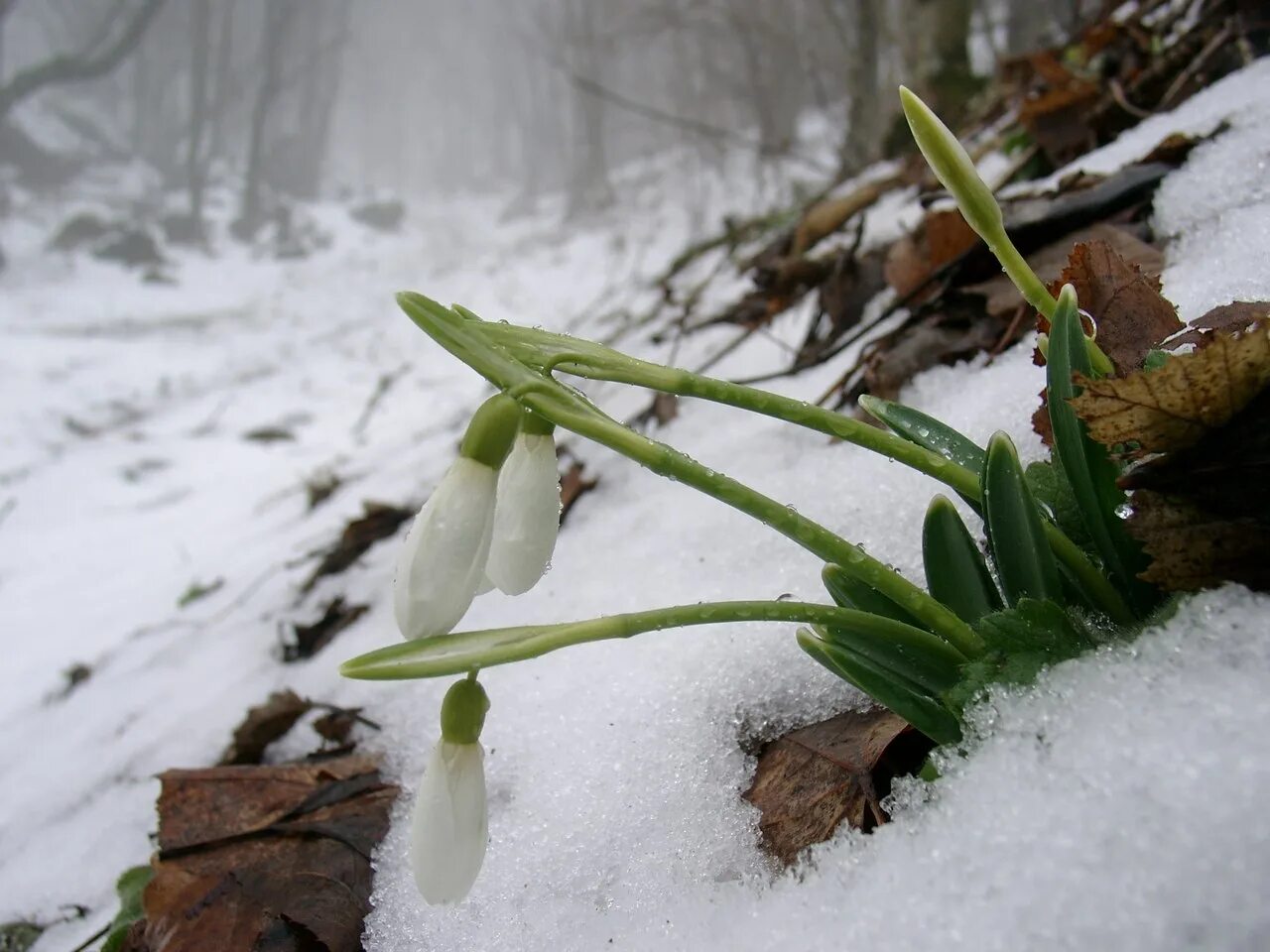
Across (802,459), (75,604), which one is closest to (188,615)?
(75,604)

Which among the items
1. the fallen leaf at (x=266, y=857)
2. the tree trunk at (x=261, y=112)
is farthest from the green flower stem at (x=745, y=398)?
the tree trunk at (x=261, y=112)

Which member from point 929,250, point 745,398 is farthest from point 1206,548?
point 929,250

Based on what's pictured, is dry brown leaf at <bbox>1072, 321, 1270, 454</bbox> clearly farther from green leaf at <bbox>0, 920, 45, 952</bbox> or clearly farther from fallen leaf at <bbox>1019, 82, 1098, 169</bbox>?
fallen leaf at <bbox>1019, 82, 1098, 169</bbox>

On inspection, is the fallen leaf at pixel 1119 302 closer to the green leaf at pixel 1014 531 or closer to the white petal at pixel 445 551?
the green leaf at pixel 1014 531

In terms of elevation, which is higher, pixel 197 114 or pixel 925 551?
pixel 197 114

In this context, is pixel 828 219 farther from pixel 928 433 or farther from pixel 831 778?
pixel 831 778

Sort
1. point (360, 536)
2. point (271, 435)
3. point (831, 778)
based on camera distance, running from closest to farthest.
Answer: point (831, 778)
point (360, 536)
point (271, 435)
